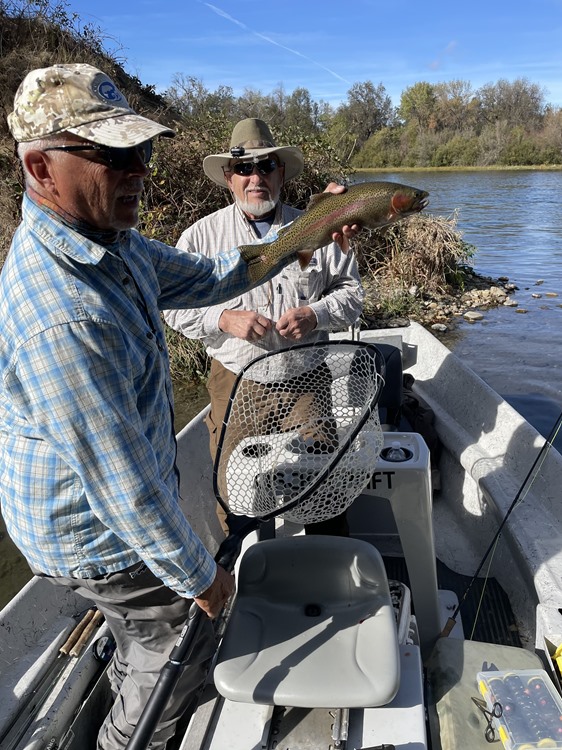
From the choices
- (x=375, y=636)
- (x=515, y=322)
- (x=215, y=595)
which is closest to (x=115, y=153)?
(x=215, y=595)

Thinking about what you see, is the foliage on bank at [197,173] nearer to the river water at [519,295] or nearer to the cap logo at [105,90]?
the river water at [519,295]

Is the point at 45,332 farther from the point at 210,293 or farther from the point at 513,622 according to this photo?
the point at 513,622

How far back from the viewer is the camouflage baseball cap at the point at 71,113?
1396 millimetres

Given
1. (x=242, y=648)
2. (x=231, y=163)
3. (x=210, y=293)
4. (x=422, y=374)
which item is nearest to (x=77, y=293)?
(x=210, y=293)

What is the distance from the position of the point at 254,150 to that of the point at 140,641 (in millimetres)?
2622

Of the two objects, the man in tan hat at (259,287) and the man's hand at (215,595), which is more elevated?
the man in tan hat at (259,287)

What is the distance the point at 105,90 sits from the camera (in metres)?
1.50

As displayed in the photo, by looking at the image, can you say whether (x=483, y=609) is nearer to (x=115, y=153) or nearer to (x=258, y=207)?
(x=258, y=207)

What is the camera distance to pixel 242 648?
1.86m

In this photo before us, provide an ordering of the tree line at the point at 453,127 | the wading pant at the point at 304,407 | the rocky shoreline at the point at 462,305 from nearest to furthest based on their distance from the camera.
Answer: the wading pant at the point at 304,407 < the rocky shoreline at the point at 462,305 < the tree line at the point at 453,127

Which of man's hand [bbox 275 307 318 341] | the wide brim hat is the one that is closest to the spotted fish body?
man's hand [bbox 275 307 318 341]

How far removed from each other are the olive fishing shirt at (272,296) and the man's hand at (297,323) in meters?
0.05

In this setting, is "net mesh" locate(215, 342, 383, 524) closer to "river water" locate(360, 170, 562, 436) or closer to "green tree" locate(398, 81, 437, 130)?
"river water" locate(360, 170, 562, 436)

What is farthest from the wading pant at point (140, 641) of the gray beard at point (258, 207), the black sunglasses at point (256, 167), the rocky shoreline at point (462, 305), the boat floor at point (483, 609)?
the rocky shoreline at point (462, 305)
